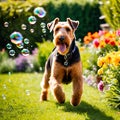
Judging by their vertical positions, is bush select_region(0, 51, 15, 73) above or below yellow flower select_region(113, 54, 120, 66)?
below

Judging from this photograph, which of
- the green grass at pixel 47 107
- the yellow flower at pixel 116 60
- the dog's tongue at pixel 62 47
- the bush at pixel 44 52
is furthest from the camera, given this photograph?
the bush at pixel 44 52

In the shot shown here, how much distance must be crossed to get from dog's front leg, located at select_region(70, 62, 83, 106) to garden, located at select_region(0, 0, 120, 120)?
171 millimetres

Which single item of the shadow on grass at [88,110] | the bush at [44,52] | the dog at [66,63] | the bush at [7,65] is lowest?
the bush at [7,65]

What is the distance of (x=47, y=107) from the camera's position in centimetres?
717

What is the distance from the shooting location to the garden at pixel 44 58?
6.82 m

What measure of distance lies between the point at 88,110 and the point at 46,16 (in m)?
8.31

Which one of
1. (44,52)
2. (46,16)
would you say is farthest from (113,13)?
(46,16)

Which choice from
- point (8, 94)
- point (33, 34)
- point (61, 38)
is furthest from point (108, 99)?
point (33, 34)

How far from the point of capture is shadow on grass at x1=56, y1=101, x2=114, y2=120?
6.47 m

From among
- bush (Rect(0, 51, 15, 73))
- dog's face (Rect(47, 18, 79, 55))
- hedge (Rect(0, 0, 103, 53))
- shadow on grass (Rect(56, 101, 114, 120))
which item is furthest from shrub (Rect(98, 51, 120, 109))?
hedge (Rect(0, 0, 103, 53))

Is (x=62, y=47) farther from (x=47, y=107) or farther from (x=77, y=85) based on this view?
(x=47, y=107)

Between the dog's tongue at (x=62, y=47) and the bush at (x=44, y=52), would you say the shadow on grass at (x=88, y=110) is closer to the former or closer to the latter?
the dog's tongue at (x=62, y=47)

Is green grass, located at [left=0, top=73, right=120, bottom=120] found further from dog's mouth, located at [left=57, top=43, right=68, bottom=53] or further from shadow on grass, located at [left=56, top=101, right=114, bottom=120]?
dog's mouth, located at [left=57, top=43, right=68, bottom=53]

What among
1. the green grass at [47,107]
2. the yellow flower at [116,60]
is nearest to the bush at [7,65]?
the green grass at [47,107]
